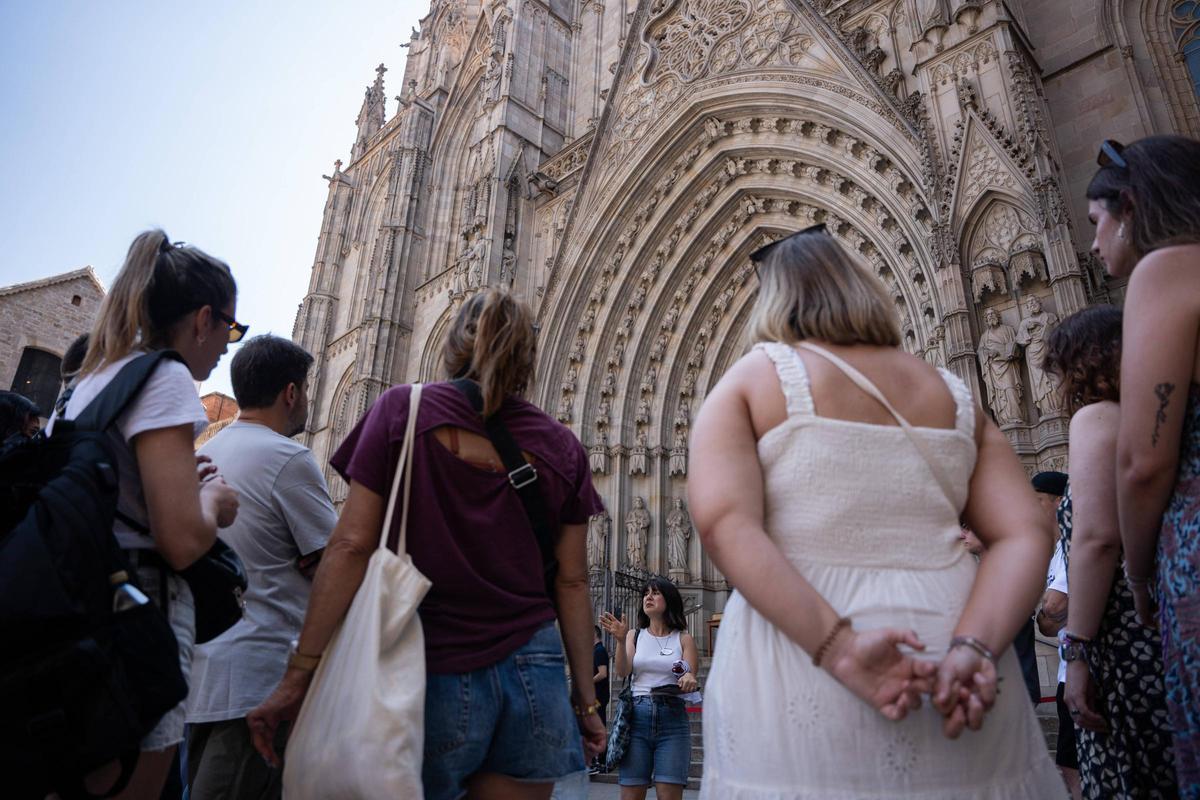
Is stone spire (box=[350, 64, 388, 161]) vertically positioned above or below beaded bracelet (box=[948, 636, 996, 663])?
above

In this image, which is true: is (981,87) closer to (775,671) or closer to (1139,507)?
(1139,507)

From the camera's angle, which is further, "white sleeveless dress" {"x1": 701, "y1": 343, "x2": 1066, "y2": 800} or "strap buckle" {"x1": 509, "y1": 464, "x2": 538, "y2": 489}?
"strap buckle" {"x1": 509, "y1": 464, "x2": 538, "y2": 489}

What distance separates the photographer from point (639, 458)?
12.4 meters

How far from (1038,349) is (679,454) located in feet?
21.4

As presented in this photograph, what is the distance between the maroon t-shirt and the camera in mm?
1770

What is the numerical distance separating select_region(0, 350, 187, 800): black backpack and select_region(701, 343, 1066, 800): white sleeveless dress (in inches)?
42.1

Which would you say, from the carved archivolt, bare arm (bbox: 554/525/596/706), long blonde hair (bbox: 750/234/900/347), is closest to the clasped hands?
long blonde hair (bbox: 750/234/900/347)

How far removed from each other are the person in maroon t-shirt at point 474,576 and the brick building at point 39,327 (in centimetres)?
1543

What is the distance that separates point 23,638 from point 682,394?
464 inches

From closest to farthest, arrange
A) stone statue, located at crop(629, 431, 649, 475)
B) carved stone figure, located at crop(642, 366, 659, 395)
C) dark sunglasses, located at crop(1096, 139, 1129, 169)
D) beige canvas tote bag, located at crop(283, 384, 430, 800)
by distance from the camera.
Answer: beige canvas tote bag, located at crop(283, 384, 430, 800) → dark sunglasses, located at crop(1096, 139, 1129, 169) → stone statue, located at crop(629, 431, 649, 475) → carved stone figure, located at crop(642, 366, 659, 395)

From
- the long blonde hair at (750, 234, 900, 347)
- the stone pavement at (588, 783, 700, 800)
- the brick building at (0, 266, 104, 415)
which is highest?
the brick building at (0, 266, 104, 415)

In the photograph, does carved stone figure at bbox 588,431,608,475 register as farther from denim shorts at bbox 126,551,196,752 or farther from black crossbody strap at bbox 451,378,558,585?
denim shorts at bbox 126,551,196,752

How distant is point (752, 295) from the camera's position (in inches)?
489

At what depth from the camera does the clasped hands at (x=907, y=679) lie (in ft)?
3.85
